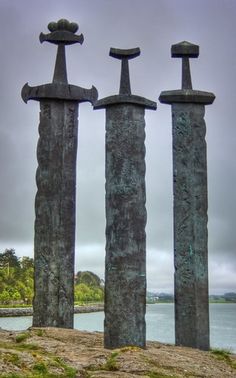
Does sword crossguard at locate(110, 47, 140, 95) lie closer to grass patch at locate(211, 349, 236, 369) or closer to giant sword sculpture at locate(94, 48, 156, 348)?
giant sword sculpture at locate(94, 48, 156, 348)

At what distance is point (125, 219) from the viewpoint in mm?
10367

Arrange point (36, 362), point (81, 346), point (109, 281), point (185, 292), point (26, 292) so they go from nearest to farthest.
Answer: point (36, 362) → point (81, 346) → point (109, 281) → point (185, 292) → point (26, 292)

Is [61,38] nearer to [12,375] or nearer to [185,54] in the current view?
[185,54]

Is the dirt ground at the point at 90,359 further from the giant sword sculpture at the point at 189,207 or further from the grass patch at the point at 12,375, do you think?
the giant sword sculpture at the point at 189,207

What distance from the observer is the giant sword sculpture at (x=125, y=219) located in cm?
1013

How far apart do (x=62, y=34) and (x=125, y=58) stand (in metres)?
2.31

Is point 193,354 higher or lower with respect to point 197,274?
lower

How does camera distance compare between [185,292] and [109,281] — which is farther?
[185,292]

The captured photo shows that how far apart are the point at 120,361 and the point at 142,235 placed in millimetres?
2548

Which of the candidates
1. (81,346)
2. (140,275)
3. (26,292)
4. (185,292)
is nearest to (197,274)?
(185,292)

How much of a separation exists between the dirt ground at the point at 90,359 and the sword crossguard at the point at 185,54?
17.5 feet

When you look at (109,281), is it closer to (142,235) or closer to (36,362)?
(142,235)

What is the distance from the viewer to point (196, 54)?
41.4ft

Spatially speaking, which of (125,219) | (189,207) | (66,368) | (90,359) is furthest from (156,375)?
(189,207)
